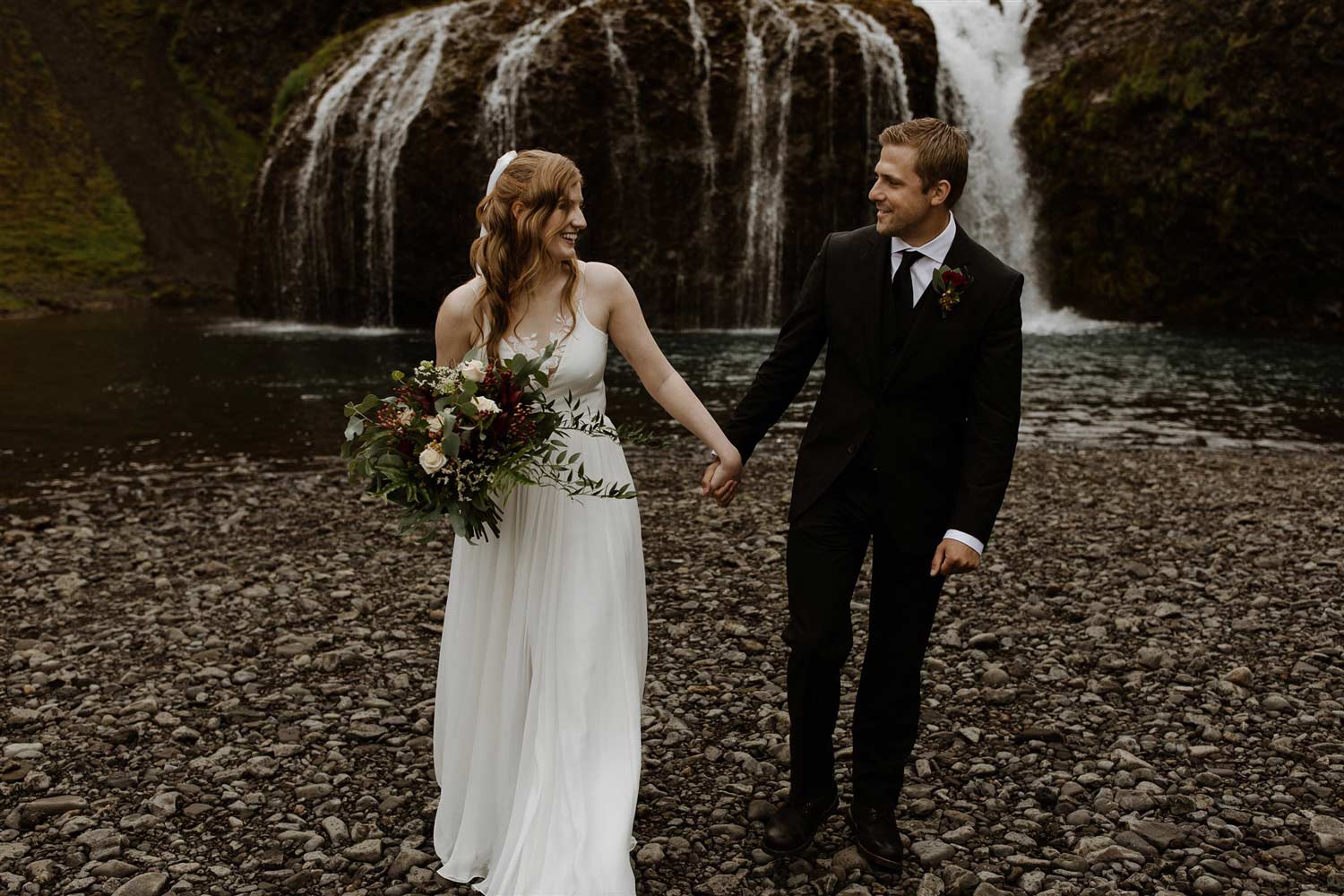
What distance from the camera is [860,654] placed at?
6.96 meters

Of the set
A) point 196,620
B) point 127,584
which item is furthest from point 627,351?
point 127,584

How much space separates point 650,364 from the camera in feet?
14.6

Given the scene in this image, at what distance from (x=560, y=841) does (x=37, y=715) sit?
3854 mm

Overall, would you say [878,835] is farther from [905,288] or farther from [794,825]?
[905,288]

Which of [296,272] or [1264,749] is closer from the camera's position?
[1264,749]

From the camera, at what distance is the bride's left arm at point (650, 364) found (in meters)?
4.27

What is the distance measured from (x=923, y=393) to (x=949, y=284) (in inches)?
17.5

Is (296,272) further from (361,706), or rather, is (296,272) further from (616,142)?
(361,706)

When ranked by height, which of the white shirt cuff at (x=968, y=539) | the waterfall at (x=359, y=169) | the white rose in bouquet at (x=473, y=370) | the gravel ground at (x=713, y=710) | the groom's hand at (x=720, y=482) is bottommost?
the gravel ground at (x=713, y=710)

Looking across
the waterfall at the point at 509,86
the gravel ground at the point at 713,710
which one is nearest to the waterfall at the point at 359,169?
the waterfall at the point at 509,86

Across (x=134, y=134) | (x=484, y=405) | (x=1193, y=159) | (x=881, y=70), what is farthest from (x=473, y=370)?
(x=134, y=134)

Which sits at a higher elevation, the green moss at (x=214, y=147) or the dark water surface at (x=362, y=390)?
the green moss at (x=214, y=147)

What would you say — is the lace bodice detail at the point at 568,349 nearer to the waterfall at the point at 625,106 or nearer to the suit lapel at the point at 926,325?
the suit lapel at the point at 926,325

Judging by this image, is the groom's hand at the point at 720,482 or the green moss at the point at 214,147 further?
the green moss at the point at 214,147
